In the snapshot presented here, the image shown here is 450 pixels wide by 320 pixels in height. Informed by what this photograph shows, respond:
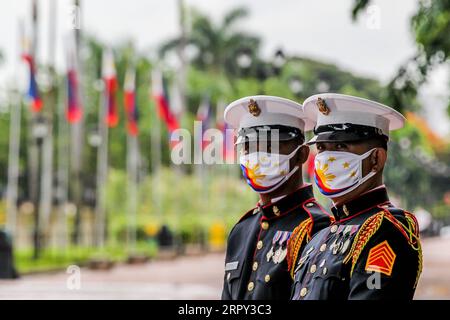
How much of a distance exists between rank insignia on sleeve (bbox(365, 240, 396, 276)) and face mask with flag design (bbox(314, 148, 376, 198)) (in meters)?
0.32

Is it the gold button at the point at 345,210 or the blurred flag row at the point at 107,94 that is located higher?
the blurred flag row at the point at 107,94

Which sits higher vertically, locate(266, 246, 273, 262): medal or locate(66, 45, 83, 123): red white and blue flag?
locate(66, 45, 83, 123): red white and blue flag

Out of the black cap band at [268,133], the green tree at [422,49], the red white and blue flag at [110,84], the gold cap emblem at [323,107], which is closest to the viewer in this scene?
the gold cap emblem at [323,107]

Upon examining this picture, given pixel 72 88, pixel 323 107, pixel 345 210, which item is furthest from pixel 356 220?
pixel 72 88

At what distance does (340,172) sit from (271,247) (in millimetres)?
658

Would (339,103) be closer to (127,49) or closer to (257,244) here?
(257,244)

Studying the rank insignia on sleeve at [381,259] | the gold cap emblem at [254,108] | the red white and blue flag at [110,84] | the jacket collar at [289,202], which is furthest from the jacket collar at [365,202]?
the red white and blue flag at [110,84]

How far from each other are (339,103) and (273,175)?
50 centimetres

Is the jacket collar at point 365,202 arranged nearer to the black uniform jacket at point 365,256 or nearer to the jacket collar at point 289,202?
the black uniform jacket at point 365,256

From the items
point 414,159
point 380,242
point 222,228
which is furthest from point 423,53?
point 414,159

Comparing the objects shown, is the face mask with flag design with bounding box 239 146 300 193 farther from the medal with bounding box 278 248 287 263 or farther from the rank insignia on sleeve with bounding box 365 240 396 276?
the rank insignia on sleeve with bounding box 365 240 396 276

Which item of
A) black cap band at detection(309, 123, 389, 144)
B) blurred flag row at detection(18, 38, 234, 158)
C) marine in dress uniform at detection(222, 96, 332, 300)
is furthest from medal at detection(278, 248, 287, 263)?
blurred flag row at detection(18, 38, 234, 158)

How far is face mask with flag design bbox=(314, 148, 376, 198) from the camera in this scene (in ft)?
10.2

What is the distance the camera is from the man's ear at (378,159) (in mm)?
3145
